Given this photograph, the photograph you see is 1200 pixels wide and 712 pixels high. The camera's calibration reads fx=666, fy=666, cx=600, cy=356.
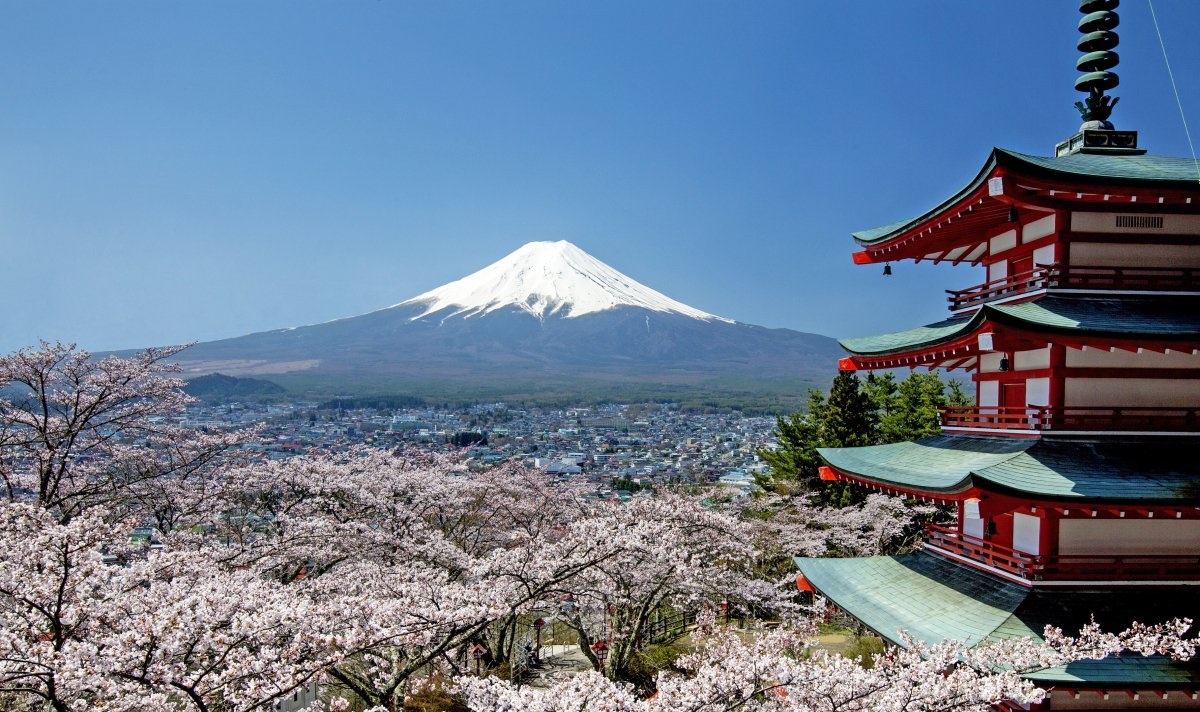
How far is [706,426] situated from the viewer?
193 ft

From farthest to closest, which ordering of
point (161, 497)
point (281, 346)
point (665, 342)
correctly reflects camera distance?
point (665, 342), point (281, 346), point (161, 497)

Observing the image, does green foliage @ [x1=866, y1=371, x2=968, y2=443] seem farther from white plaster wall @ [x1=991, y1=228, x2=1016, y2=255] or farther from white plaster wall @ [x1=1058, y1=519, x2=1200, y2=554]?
white plaster wall @ [x1=1058, y1=519, x2=1200, y2=554]

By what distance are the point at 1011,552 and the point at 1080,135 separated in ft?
15.9

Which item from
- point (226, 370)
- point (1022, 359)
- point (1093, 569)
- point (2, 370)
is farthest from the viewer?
point (226, 370)

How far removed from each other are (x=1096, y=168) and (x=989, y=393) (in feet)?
8.54

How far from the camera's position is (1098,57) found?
Result: 24.3ft

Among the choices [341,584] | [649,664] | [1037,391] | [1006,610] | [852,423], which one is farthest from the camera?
[852,423]

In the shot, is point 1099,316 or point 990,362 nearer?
point 1099,316

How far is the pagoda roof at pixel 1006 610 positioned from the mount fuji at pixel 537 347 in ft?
193

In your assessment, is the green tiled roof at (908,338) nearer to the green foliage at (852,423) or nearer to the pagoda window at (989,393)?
the pagoda window at (989,393)

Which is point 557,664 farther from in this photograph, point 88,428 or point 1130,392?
point 1130,392

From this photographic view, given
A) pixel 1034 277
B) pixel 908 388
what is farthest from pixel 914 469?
pixel 908 388

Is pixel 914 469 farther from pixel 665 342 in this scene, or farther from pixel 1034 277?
pixel 665 342

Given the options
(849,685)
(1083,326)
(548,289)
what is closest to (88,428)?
(849,685)
